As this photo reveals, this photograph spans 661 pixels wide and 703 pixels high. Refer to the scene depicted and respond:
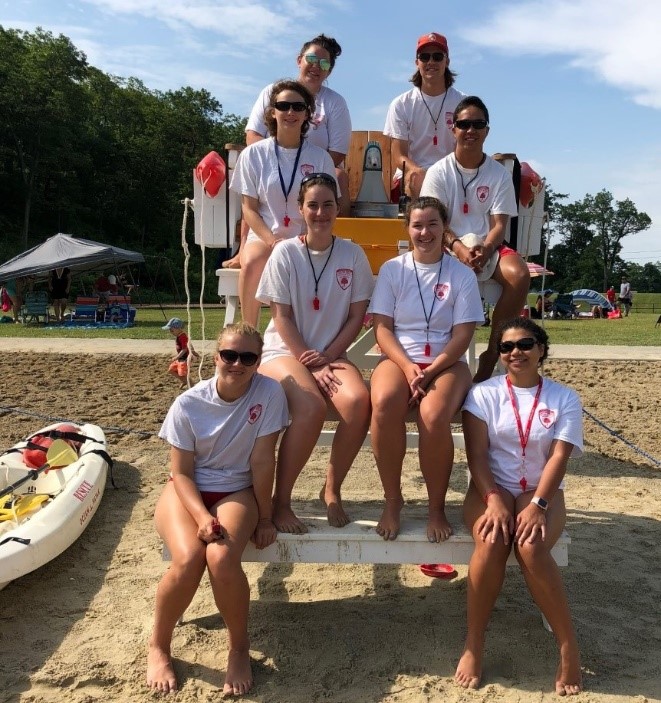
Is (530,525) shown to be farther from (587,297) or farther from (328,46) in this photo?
(587,297)

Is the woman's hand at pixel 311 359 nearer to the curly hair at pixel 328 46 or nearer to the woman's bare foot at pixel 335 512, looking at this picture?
the woman's bare foot at pixel 335 512

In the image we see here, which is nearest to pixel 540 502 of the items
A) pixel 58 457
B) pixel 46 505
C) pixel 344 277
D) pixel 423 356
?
pixel 423 356

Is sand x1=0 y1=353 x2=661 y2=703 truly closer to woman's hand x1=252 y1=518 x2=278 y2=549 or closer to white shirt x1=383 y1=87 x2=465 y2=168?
woman's hand x1=252 y1=518 x2=278 y2=549

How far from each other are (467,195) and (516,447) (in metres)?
1.76

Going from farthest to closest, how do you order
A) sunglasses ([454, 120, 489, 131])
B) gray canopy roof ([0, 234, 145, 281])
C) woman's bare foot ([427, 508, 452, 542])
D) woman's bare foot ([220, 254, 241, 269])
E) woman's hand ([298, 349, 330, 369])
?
gray canopy roof ([0, 234, 145, 281]) < woman's bare foot ([220, 254, 241, 269]) < sunglasses ([454, 120, 489, 131]) < woman's hand ([298, 349, 330, 369]) < woman's bare foot ([427, 508, 452, 542])

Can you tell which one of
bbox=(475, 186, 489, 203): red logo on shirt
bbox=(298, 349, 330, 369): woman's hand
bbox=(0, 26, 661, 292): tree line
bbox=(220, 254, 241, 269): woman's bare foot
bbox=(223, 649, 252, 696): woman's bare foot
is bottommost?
bbox=(223, 649, 252, 696): woman's bare foot

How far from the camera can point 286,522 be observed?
3.34m

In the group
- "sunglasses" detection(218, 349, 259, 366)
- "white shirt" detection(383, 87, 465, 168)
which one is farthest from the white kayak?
"white shirt" detection(383, 87, 465, 168)

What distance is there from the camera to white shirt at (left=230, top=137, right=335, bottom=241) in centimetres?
432

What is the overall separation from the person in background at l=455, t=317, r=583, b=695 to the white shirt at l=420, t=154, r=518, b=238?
1.22 meters

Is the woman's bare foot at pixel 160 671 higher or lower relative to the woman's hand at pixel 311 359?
lower

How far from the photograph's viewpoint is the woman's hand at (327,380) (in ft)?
11.5

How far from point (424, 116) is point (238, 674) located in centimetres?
387

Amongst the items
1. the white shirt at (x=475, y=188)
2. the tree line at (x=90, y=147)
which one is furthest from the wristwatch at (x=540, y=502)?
the tree line at (x=90, y=147)
